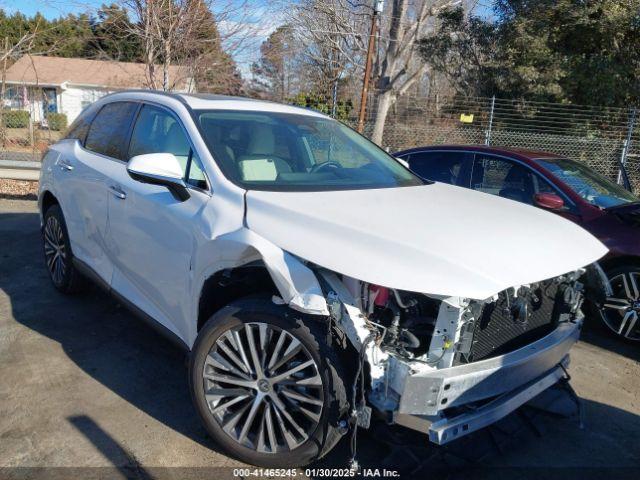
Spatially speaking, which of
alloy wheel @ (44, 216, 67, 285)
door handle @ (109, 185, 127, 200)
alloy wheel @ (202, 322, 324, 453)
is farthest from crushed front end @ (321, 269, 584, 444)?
alloy wheel @ (44, 216, 67, 285)

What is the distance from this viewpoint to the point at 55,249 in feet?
16.2

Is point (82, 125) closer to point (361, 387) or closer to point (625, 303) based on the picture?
point (361, 387)

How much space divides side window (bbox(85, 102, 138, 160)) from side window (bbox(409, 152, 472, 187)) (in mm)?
3130

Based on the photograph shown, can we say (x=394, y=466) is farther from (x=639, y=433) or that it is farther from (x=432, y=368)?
(x=639, y=433)

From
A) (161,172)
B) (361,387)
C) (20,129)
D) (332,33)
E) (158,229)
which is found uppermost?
(332,33)

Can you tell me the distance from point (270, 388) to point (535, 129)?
11.8 metres

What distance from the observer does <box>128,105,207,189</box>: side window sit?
10.4ft

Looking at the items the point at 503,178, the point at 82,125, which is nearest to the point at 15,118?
the point at 82,125

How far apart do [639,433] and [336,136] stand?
9.06 feet

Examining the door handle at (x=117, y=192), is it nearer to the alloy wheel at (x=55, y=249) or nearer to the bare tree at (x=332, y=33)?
the alloy wheel at (x=55, y=249)

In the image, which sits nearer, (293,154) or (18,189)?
(293,154)

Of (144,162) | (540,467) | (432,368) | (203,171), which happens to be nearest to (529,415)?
(540,467)

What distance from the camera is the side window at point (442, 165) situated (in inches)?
237

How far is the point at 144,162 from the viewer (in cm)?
301
